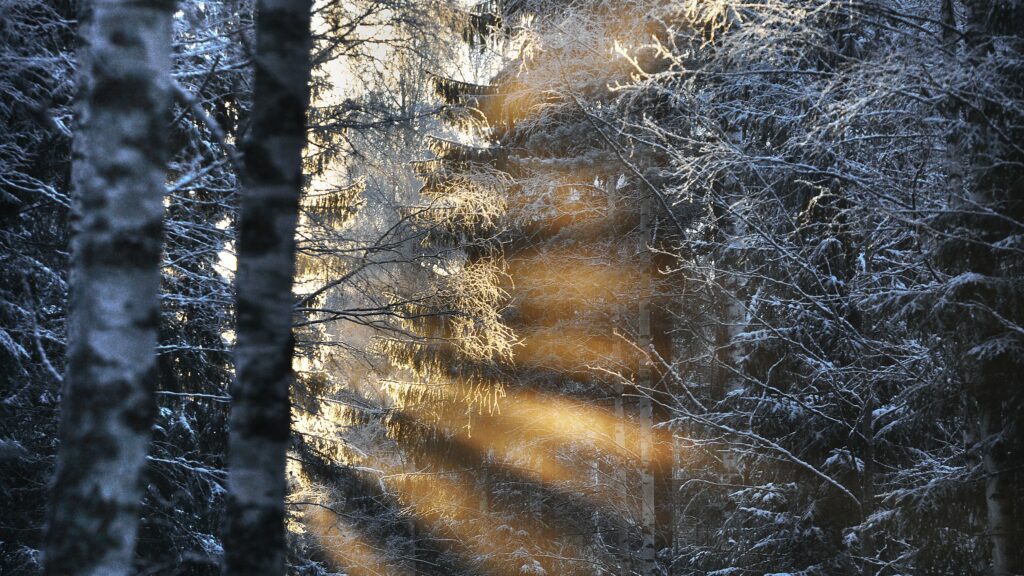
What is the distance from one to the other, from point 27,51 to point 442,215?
16.1 feet

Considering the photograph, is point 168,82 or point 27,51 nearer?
point 168,82

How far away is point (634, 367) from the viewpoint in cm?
1098

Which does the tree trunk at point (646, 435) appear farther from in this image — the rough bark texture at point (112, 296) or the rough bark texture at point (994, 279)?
the rough bark texture at point (112, 296)

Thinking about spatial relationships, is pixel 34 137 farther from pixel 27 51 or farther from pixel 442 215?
pixel 442 215

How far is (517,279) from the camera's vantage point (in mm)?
11930

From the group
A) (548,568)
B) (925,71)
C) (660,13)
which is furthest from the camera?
(548,568)

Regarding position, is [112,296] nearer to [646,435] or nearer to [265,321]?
[265,321]

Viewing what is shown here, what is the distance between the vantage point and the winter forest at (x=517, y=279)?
2.96 meters

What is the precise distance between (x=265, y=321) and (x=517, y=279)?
9016 millimetres

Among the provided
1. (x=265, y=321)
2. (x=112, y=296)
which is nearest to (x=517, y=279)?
(x=265, y=321)

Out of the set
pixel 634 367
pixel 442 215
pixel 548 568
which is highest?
pixel 442 215

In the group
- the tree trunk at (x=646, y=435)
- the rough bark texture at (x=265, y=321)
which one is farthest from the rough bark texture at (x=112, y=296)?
the tree trunk at (x=646, y=435)

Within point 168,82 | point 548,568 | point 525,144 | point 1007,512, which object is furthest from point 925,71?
point 548,568

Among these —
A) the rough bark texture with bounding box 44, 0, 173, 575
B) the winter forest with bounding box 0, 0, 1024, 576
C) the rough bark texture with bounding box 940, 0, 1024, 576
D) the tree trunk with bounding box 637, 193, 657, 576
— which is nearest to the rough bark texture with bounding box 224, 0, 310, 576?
the winter forest with bounding box 0, 0, 1024, 576
